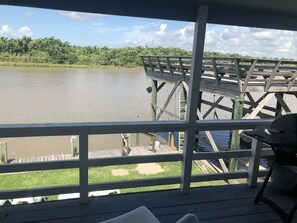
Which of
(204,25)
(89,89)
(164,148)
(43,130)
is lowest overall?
(164,148)

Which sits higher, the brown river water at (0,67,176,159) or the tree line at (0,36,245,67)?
the tree line at (0,36,245,67)

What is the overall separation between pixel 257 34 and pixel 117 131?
2.06 m

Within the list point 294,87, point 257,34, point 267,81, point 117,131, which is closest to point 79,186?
point 117,131

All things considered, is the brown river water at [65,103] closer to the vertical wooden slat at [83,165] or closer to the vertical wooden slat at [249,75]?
the vertical wooden slat at [249,75]

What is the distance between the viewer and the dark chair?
2354 millimetres

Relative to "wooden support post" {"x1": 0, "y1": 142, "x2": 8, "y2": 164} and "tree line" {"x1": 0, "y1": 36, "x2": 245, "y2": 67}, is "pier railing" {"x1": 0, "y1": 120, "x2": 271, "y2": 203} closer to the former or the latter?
"tree line" {"x1": 0, "y1": 36, "x2": 245, "y2": 67}

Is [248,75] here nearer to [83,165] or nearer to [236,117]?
[236,117]

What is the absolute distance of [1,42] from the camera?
2926 millimetres

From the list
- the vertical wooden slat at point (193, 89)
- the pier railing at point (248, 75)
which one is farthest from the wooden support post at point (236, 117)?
the vertical wooden slat at point (193, 89)

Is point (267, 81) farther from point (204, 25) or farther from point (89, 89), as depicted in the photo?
point (89, 89)

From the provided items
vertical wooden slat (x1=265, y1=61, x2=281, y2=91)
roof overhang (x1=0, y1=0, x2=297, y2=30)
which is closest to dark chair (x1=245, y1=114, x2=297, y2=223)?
roof overhang (x1=0, y1=0, x2=297, y2=30)

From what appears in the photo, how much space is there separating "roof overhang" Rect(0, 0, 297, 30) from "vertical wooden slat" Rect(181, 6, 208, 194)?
0.26 feet

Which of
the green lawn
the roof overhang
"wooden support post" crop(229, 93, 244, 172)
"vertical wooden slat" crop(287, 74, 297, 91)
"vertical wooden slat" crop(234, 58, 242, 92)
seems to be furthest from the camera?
"vertical wooden slat" crop(287, 74, 297, 91)

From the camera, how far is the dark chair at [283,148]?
2.35m
